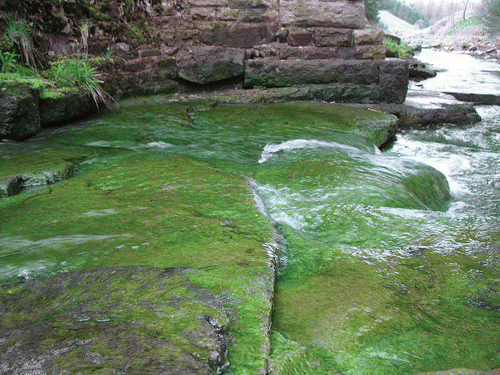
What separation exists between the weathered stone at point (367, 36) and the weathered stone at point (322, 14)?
122 mm

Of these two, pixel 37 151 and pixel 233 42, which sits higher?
pixel 233 42

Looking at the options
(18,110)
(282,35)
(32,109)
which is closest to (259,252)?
(18,110)

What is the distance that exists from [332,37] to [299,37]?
55cm

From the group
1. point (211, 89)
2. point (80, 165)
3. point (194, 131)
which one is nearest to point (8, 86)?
point (80, 165)

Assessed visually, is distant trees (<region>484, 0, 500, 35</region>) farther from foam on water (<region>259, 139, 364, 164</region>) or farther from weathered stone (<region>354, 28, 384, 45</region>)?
foam on water (<region>259, 139, 364, 164</region>)

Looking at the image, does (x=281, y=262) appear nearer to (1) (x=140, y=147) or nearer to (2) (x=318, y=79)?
(1) (x=140, y=147)

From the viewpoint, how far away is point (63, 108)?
4812 millimetres

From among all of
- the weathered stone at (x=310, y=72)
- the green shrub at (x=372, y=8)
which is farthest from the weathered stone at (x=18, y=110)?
the green shrub at (x=372, y=8)

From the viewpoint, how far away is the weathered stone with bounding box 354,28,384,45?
21.9 feet

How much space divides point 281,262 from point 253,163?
194cm

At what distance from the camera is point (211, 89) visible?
21.6ft

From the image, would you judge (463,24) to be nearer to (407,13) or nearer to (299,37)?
(407,13)

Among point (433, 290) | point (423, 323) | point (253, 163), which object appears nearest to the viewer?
point (423, 323)

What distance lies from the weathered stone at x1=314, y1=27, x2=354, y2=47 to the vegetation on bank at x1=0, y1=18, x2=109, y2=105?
360 centimetres
